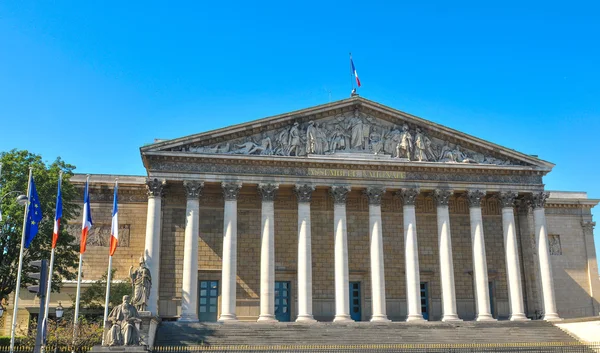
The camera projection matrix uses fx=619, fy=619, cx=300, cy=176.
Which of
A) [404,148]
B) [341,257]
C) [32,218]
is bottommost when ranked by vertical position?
[341,257]

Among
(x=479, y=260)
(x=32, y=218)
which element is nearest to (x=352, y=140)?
(x=479, y=260)

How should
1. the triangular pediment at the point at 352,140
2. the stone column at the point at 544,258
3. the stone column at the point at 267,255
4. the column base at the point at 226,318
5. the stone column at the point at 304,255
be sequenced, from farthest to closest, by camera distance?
the stone column at the point at 544,258 < the triangular pediment at the point at 352,140 < the stone column at the point at 304,255 < the stone column at the point at 267,255 < the column base at the point at 226,318

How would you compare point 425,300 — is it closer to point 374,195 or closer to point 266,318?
point 374,195

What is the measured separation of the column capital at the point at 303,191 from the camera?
1372 inches

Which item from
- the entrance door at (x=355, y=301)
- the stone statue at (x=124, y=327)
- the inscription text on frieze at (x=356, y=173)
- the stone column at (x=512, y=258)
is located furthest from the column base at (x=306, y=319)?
the stone column at (x=512, y=258)

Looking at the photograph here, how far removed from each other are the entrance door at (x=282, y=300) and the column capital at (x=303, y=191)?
564 centimetres

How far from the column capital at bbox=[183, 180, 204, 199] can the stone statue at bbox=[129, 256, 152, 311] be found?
5.33 metres

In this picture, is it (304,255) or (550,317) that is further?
(550,317)

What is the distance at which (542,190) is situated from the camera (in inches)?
1478

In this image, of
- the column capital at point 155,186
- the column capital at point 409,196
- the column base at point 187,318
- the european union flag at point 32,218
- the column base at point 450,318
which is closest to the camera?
the european union flag at point 32,218

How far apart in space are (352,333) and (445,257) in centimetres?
779

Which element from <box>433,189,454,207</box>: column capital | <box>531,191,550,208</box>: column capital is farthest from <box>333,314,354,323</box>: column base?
<box>531,191,550,208</box>: column capital

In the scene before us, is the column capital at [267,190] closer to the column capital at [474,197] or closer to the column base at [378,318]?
the column base at [378,318]

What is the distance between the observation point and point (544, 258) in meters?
36.5
